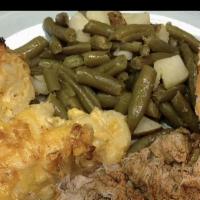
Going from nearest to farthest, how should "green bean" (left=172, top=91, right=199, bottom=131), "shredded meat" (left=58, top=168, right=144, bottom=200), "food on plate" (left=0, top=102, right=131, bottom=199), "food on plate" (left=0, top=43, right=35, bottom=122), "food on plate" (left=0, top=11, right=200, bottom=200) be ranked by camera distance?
"shredded meat" (left=58, top=168, right=144, bottom=200) → "food on plate" (left=0, top=11, right=200, bottom=200) → "food on plate" (left=0, top=102, right=131, bottom=199) → "food on plate" (left=0, top=43, right=35, bottom=122) → "green bean" (left=172, top=91, right=199, bottom=131)

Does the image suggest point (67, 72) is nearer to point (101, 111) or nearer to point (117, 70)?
point (117, 70)

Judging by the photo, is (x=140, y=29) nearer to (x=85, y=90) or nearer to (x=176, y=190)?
(x=85, y=90)

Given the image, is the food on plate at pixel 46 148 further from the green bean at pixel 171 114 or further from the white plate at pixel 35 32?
the white plate at pixel 35 32

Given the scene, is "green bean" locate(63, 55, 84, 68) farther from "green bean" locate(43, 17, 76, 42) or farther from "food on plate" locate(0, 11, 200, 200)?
"green bean" locate(43, 17, 76, 42)

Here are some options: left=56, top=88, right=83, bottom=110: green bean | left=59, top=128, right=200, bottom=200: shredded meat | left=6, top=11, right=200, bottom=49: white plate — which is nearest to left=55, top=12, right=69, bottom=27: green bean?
left=6, top=11, right=200, bottom=49: white plate

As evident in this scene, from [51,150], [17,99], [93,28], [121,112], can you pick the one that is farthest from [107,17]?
[51,150]
